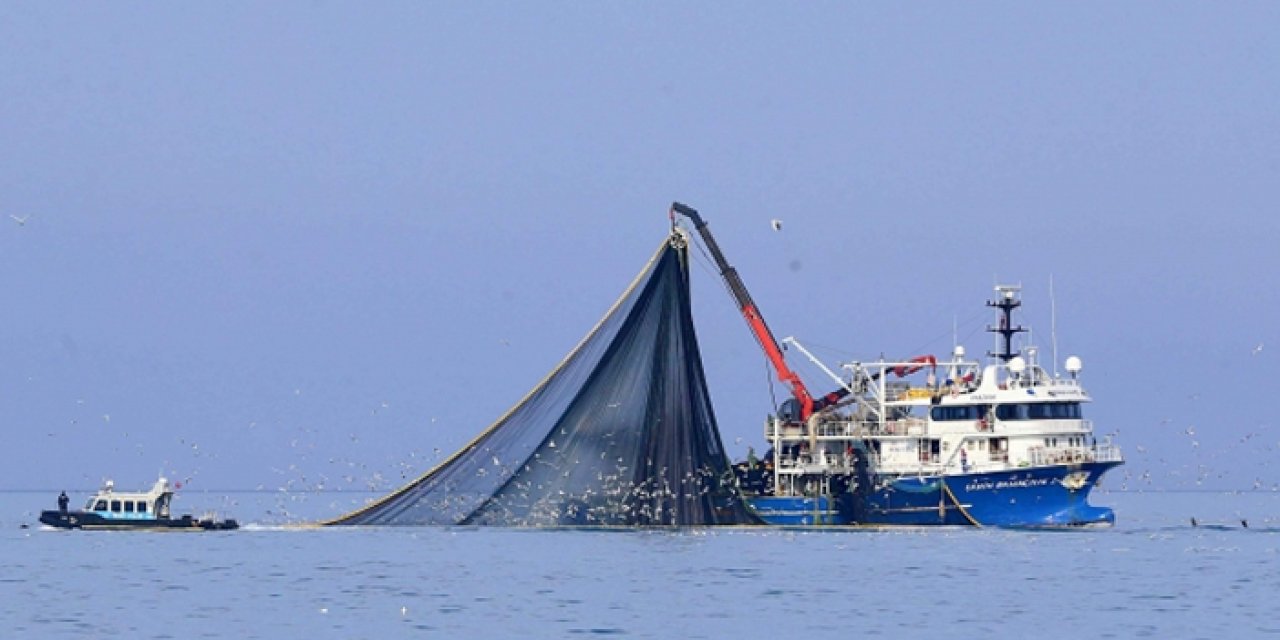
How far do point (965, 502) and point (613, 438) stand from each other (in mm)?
12783

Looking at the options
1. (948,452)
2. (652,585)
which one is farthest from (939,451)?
(652,585)

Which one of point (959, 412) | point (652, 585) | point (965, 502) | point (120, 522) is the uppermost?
point (959, 412)

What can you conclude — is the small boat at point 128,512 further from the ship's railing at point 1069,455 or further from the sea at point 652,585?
the ship's railing at point 1069,455

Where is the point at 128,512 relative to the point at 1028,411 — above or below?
below

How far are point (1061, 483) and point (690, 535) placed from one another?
44.2 ft

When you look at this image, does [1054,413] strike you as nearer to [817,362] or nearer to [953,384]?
[953,384]

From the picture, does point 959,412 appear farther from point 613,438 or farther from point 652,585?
point 652,585

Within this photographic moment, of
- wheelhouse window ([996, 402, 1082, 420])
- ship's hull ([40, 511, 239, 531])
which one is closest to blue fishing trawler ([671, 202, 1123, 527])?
wheelhouse window ([996, 402, 1082, 420])

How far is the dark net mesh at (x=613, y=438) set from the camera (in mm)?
74938

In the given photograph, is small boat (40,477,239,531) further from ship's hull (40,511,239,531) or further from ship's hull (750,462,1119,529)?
ship's hull (750,462,1119,529)

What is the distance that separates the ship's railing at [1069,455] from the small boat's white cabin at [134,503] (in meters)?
31.8

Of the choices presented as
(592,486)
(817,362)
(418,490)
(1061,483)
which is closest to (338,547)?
(418,490)

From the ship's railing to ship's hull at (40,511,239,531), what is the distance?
104 feet

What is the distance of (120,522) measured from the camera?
79812mm
